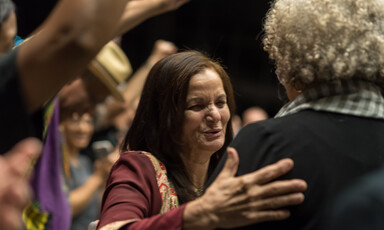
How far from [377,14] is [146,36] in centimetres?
717

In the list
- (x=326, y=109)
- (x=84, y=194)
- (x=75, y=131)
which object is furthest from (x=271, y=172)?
(x=75, y=131)

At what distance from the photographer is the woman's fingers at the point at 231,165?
64.4 inches

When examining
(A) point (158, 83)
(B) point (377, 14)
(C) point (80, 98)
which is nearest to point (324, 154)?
(B) point (377, 14)

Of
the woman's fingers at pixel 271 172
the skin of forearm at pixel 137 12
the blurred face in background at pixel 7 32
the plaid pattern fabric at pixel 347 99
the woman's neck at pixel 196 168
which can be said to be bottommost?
the woman's neck at pixel 196 168

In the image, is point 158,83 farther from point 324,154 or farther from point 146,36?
point 146,36

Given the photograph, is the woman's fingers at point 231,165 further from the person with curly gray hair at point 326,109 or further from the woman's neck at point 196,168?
the woman's neck at point 196,168

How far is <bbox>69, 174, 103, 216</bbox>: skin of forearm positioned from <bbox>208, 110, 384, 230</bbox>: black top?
2.42 metres

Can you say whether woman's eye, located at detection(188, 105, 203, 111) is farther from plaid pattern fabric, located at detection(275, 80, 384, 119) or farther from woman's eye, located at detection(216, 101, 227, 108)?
plaid pattern fabric, located at detection(275, 80, 384, 119)

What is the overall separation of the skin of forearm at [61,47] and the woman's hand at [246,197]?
0.56 metres

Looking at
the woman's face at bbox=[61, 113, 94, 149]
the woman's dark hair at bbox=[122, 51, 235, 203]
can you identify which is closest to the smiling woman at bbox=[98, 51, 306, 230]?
the woman's dark hair at bbox=[122, 51, 235, 203]

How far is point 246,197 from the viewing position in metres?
1.61

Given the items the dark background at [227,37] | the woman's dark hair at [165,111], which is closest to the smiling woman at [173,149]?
the woman's dark hair at [165,111]

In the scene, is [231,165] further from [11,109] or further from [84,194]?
[84,194]

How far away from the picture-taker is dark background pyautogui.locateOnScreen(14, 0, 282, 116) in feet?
28.9
